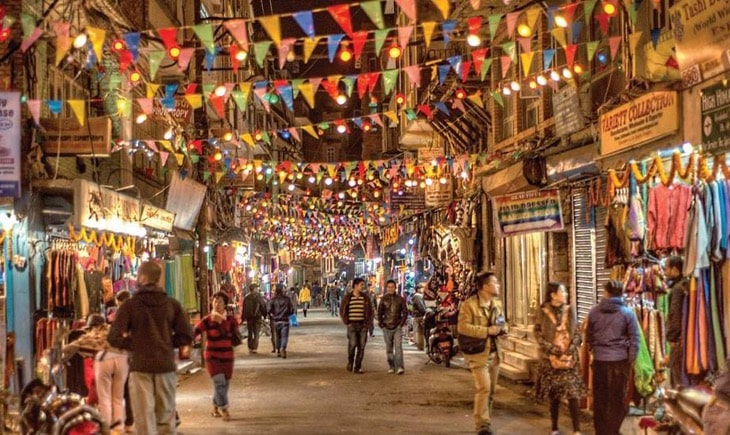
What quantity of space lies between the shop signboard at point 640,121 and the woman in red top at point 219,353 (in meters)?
6.17

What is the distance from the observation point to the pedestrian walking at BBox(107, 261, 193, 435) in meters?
8.86

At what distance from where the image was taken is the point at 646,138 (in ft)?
36.2

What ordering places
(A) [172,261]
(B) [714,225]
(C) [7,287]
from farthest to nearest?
1. (A) [172,261]
2. (C) [7,287]
3. (B) [714,225]

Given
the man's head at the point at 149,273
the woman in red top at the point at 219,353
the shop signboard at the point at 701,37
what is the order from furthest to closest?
the woman in red top at the point at 219,353 < the shop signboard at the point at 701,37 < the man's head at the point at 149,273

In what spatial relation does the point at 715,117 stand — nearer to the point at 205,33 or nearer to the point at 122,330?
the point at 205,33

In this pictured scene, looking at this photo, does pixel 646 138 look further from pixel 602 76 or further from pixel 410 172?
pixel 410 172

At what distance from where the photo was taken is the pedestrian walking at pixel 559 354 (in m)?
11.1

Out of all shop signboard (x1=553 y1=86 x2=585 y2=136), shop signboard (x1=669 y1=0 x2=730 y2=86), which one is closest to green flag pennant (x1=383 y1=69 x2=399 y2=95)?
shop signboard (x1=553 y1=86 x2=585 y2=136)

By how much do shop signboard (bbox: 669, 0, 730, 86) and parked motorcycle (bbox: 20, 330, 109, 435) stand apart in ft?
25.7

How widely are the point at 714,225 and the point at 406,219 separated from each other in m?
25.4

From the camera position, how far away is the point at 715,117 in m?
9.43

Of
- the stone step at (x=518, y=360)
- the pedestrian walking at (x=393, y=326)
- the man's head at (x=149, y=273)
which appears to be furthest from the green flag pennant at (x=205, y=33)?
the pedestrian walking at (x=393, y=326)

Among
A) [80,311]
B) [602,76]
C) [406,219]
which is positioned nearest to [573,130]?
[602,76]

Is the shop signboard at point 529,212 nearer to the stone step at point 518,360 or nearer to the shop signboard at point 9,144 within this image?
the stone step at point 518,360
